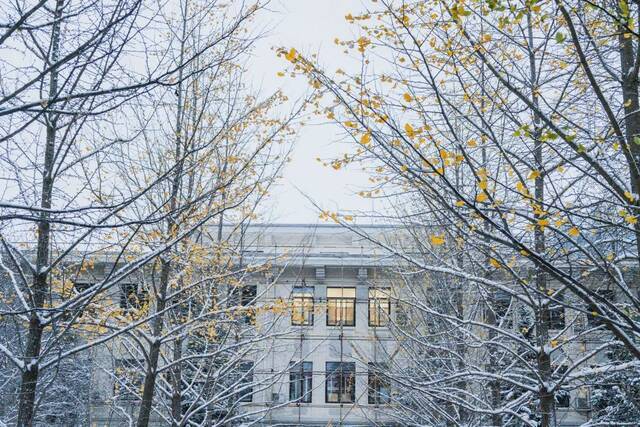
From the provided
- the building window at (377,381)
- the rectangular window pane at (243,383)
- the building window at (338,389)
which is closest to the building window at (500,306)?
the building window at (377,381)

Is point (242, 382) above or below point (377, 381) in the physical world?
above

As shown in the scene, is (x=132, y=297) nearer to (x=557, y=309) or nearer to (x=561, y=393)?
(x=561, y=393)

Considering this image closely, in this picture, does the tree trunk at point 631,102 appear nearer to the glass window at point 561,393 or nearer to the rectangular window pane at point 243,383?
the glass window at point 561,393

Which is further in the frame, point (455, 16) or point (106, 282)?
point (106, 282)

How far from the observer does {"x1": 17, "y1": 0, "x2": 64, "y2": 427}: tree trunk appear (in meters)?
5.91

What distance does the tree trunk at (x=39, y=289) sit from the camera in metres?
5.91

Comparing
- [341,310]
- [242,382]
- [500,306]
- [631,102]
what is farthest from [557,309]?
[341,310]

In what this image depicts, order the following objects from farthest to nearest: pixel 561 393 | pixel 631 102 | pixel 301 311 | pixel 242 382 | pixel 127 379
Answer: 1. pixel 242 382
2. pixel 127 379
3. pixel 301 311
4. pixel 561 393
5. pixel 631 102

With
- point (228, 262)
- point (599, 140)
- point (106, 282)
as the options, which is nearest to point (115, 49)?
point (106, 282)

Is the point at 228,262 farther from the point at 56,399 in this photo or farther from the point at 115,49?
the point at 56,399

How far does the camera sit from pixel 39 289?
6070 millimetres

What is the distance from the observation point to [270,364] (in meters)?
24.8

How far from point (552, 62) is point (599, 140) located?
10.4 ft

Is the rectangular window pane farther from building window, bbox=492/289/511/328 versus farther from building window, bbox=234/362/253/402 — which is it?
building window, bbox=492/289/511/328
